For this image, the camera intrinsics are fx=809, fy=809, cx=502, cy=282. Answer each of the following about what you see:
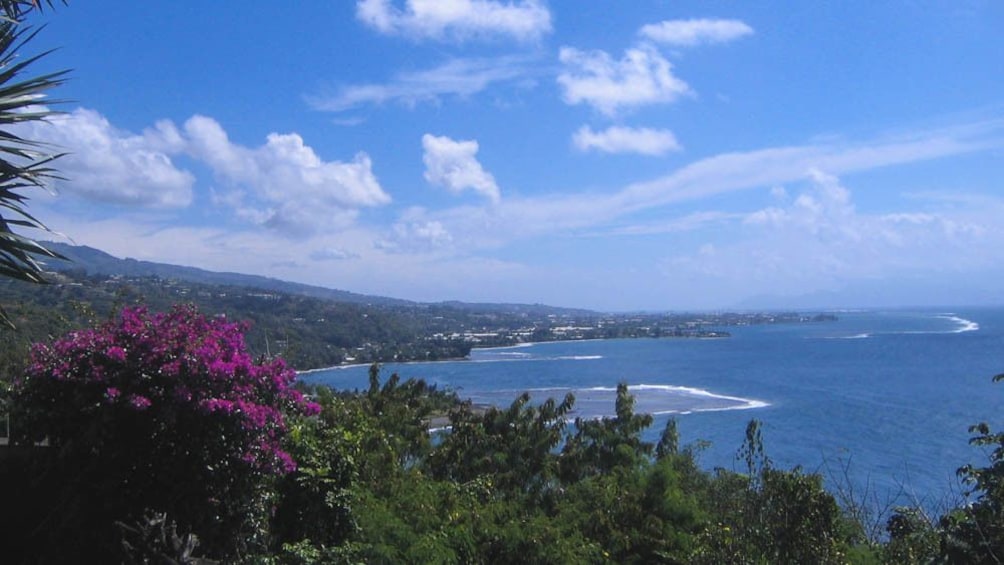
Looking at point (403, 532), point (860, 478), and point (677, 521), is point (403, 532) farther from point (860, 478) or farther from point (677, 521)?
point (860, 478)

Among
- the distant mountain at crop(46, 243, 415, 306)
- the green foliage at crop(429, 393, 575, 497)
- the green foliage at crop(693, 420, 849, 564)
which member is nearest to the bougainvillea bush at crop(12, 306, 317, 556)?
the green foliage at crop(693, 420, 849, 564)

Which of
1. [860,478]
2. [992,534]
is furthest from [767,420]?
[992,534]

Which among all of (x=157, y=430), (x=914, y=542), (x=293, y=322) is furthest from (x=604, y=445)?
(x=293, y=322)

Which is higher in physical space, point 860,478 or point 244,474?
point 244,474

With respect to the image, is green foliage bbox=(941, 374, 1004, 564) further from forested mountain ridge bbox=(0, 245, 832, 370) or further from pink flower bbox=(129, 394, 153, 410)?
forested mountain ridge bbox=(0, 245, 832, 370)

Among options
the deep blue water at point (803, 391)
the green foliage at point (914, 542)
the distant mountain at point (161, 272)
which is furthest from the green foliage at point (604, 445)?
the distant mountain at point (161, 272)

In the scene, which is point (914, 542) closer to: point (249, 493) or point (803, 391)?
point (249, 493)
